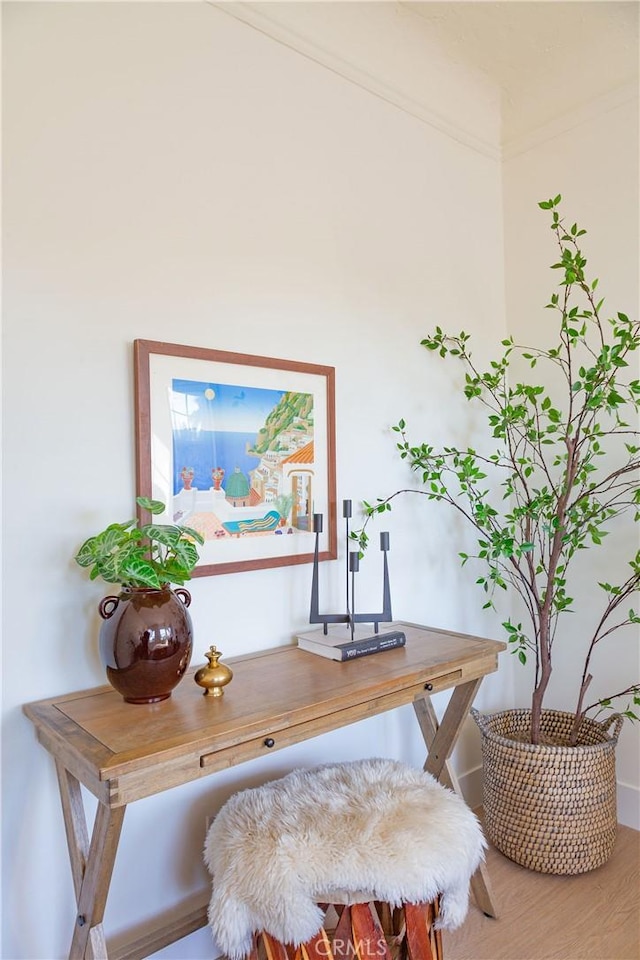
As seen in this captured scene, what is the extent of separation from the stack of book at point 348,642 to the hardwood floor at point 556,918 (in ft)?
2.70

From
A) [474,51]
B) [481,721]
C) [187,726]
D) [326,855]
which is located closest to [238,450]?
[187,726]

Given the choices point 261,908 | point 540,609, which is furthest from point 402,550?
point 261,908

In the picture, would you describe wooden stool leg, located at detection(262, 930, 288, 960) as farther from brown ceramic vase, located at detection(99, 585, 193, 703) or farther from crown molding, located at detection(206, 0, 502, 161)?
crown molding, located at detection(206, 0, 502, 161)

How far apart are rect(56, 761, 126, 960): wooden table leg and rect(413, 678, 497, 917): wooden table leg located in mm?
→ 904

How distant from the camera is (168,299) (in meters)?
1.56

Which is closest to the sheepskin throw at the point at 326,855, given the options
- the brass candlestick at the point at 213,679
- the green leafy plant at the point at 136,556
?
the brass candlestick at the point at 213,679

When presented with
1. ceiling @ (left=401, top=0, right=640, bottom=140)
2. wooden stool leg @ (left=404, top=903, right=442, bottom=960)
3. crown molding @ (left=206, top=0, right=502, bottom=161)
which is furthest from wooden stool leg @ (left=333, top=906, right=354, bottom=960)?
ceiling @ (left=401, top=0, right=640, bottom=140)

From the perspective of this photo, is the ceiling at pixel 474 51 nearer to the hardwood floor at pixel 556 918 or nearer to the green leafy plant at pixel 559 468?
the green leafy plant at pixel 559 468

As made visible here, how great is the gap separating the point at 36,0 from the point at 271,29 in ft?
2.31

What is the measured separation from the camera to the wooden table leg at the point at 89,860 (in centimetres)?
112

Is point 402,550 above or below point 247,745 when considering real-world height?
above

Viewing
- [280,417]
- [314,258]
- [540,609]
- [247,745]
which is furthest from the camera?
[540,609]

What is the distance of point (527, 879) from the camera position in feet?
6.34

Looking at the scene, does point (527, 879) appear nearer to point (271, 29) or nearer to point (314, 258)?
point (314, 258)
